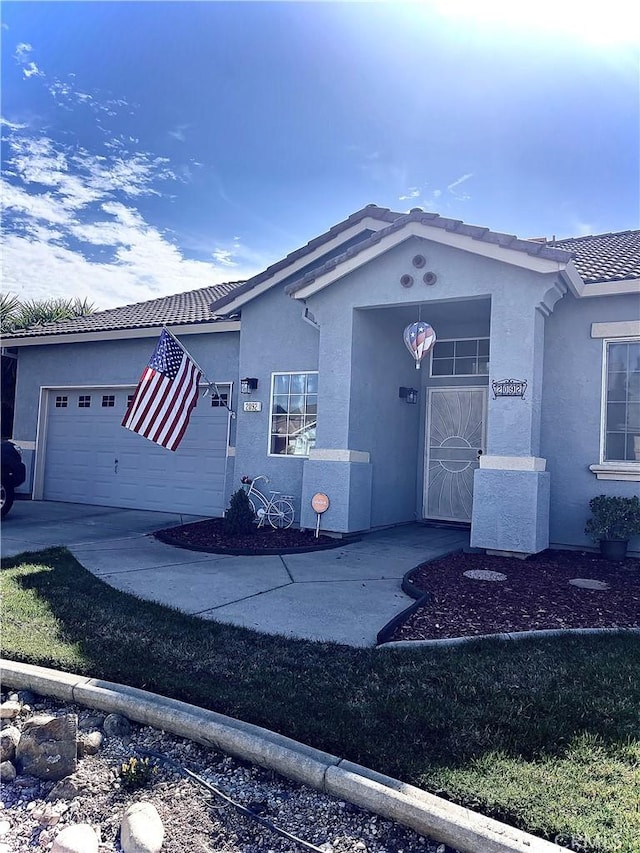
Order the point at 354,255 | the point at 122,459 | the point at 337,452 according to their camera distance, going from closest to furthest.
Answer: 1. the point at 354,255
2. the point at 337,452
3. the point at 122,459

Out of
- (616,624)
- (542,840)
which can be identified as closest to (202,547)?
(616,624)

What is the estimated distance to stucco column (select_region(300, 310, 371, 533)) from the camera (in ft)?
30.5

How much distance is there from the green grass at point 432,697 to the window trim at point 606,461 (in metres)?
4.07

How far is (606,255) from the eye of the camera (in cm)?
1048

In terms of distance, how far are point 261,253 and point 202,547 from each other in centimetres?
691

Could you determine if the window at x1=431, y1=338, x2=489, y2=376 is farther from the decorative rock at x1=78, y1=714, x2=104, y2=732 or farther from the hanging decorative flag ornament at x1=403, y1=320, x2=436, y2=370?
the decorative rock at x1=78, y1=714, x2=104, y2=732

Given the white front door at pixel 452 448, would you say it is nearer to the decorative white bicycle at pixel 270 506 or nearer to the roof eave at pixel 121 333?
the decorative white bicycle at pixel 270 506

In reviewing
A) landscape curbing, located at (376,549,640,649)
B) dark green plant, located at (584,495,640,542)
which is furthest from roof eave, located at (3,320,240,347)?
landscape curbing, located at (376,549,640,649)

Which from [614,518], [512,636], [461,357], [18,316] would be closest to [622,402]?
[614,518]

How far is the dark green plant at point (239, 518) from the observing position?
9.41m

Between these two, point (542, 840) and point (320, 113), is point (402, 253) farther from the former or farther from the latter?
point (542, 840)

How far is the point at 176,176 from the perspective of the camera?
11.4 m

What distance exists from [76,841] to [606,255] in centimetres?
1101

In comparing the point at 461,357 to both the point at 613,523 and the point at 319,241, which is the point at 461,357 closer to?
the point at 319,241
